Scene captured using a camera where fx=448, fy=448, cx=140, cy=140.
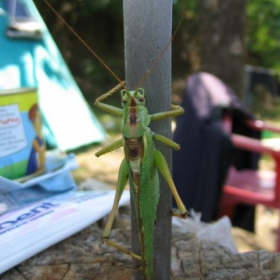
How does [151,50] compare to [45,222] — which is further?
[45,222]

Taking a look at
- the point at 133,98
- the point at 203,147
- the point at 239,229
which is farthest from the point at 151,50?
the point at 239,229

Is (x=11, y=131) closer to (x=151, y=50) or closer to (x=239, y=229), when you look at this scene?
(x=151, y=50)

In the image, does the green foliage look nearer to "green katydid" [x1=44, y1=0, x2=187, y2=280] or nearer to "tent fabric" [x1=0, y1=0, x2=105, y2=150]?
"tent fabric" [x1=0, y1=0, x2=105, y2=150]

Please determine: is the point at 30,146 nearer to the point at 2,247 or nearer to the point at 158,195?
the point at 2,247

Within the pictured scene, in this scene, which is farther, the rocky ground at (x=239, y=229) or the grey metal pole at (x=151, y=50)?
the rocky ground at (x=239, y=229)

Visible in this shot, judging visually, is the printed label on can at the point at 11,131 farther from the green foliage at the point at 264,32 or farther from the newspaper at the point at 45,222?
the green foliage at the point at 264,32

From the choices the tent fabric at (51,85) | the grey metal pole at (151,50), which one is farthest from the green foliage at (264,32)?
the grey metal pole at (151,50)

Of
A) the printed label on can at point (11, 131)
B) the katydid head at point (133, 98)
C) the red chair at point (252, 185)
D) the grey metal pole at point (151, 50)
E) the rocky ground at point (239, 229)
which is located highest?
the grey metal pole at point (151, 50)
